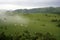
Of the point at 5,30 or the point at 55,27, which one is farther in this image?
the point at 55,27

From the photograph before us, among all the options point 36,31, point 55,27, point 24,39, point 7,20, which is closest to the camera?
point 24,39

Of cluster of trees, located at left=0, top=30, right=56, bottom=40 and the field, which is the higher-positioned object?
the field

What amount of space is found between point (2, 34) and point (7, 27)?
1.64 meters

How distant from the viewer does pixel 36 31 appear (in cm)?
1245

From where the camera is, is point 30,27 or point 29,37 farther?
point 30,27

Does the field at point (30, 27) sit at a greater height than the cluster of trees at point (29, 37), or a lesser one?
greater

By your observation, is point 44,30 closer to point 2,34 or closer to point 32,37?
point 32,37

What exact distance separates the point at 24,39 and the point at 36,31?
5.47 feet

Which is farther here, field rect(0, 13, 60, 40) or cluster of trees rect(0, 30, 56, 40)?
field rect(0, 13, 60, 40)

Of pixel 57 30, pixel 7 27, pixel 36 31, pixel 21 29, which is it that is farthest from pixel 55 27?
pixel 7 27

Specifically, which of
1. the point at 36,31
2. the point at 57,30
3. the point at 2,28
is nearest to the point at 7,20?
→ the point at 2,28

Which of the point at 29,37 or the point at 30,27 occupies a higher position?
the point at 30,27

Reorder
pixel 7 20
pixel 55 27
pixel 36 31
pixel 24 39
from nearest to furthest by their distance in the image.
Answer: pixel 24 39, pixel 36 31, pixel 55 27, pixel 7 20

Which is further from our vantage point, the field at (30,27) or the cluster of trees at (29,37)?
the field at (30,27)
